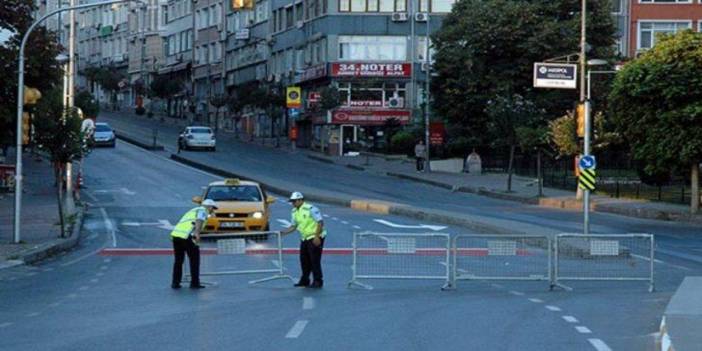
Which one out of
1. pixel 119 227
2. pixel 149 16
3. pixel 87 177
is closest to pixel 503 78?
pixel 87 177

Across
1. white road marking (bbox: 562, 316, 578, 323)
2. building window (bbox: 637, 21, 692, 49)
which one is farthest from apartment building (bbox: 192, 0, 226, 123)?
white road marking (bbox: 562, 316, 578, 323)

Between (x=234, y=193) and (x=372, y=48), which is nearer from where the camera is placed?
(x=234, y=193)

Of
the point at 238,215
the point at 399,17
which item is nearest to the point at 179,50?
the point at 399,17

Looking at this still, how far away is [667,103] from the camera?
49.5 metres

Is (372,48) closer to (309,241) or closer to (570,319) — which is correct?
(309,241)

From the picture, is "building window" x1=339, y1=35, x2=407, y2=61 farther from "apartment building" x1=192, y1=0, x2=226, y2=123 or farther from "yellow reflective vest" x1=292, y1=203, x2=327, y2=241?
"yellow reflective vest" x1=292, y1=203, x2=327, y2=241

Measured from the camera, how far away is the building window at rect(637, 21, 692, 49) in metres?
91.0

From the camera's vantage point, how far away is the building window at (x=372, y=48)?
306 ft

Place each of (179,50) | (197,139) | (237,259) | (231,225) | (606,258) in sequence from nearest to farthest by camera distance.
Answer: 1. (606,258)
2. (237,259)
3. (231,225)
4. (197,139)
5. (179,50)

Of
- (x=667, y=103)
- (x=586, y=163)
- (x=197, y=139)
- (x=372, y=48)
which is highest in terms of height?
(x=372, y=48)

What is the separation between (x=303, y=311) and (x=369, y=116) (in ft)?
239

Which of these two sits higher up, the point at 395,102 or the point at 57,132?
the point at 395,102

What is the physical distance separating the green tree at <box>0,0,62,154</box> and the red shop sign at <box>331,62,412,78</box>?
44.0 meters

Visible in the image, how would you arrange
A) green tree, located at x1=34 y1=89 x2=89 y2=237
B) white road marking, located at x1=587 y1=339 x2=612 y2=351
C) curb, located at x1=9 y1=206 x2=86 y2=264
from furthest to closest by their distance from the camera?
green tree, located at x1=34 y1=89 x2=89 y2=237 → curb, located at x1=9 y1=206 x2=86 y2=264 → white road marking, located at x1=587 y1=339 x2=612 y2=351
